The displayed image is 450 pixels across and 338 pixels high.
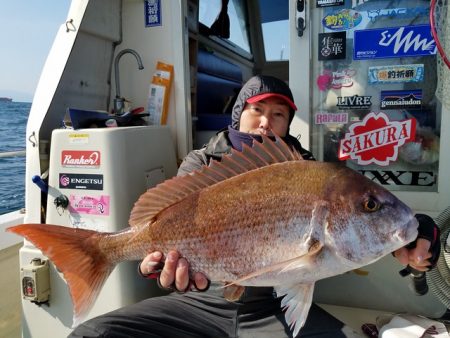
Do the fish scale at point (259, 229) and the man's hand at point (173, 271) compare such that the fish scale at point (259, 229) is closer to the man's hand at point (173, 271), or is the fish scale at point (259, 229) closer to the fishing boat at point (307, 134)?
the man's hand at point (173, 271)

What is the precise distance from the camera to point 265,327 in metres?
2.13

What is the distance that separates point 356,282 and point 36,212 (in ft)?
8.06

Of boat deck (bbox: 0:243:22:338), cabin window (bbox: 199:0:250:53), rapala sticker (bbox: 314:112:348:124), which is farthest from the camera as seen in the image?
cabin window (bbox: 199:0:250:53)

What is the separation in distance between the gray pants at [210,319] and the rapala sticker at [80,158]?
980 mm

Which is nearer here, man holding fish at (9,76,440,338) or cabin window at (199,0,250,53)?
man holding fish at (9,76,440,338)

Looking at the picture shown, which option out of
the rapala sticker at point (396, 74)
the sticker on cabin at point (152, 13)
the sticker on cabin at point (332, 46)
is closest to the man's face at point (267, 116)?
the sticker on cabin at point (332, 46)

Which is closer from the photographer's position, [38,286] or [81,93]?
[38,286]

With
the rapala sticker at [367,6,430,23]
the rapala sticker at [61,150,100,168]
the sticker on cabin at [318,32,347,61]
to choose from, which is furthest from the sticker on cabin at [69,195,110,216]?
the rapala sticker at [367,6,430,23]

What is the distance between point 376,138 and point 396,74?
471mm

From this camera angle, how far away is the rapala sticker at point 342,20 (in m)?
2.56

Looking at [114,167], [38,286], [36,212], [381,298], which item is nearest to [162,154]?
[114,167]

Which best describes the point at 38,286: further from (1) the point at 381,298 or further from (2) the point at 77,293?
(1) the point at 381,298

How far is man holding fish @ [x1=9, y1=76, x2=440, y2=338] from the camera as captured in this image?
1.33m

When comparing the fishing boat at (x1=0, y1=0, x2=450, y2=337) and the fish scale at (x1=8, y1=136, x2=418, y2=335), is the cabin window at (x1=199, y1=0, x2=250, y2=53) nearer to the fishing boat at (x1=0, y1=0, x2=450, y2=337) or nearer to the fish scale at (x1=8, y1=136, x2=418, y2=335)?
the fishing boat at (x1=0, y1=0, x2=450, y2=337)
